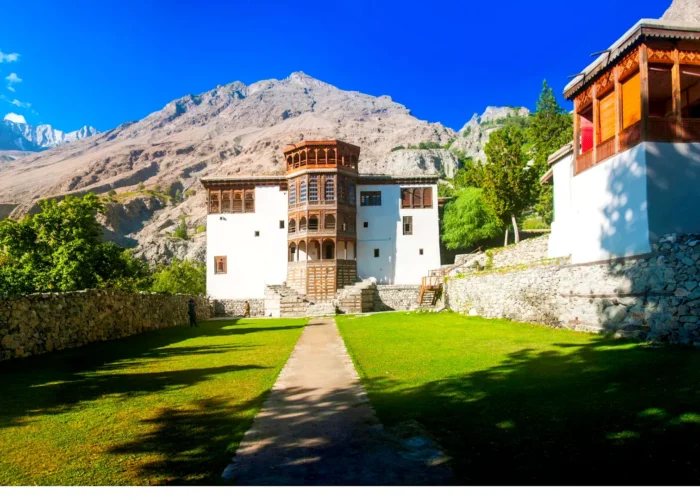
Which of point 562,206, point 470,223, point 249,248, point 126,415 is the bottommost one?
point 126,415

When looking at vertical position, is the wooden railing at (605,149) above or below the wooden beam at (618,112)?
below

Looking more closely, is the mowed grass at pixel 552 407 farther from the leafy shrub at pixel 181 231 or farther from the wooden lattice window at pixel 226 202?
the leafy shrub at pixel 181 231

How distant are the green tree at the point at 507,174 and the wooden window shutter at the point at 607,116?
1890cm

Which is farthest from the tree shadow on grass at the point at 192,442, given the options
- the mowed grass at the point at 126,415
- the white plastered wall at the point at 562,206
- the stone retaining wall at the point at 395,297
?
the stone retaining wall at the point at 395,297

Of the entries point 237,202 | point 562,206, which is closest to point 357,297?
point 237,202

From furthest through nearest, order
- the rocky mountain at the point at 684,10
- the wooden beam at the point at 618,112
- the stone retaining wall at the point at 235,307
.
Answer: the rocky mountain at the point at 684,10 → the stone retaining wall at the point at 235,307 → the wooden beam at the point at 618,112

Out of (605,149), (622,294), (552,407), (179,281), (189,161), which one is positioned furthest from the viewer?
(189,161)

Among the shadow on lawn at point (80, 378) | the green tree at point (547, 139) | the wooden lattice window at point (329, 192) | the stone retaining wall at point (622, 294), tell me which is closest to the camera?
the shadow on lawn at point (80, 378)

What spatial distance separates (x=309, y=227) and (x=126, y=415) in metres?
31.6

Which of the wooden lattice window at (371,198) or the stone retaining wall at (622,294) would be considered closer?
the stone retaining wall at (622,294)

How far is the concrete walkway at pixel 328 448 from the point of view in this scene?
362cm

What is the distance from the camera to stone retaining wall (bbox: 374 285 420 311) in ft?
116

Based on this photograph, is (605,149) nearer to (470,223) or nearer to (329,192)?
(329,192)

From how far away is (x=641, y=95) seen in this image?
1211 centimetres
